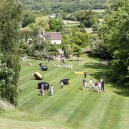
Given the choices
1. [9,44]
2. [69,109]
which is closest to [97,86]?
[69,109]

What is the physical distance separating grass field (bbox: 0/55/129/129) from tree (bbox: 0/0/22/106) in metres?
2.73

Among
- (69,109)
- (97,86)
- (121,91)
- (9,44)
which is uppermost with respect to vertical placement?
(9,44)

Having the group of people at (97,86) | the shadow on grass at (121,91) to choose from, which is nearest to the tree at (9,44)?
the group of people at (97,86)

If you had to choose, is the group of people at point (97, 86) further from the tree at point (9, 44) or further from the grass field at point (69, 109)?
the tree at point (9, 44)

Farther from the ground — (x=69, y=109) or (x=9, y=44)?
(x=9, y=44)

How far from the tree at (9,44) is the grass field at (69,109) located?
8.95 ft

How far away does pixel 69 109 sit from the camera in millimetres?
33531

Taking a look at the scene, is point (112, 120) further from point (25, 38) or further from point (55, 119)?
point (25, 38)

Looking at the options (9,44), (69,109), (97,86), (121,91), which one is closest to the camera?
(9,44)

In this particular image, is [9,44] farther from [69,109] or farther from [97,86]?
[97,86]

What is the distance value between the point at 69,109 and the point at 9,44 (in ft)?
31.6

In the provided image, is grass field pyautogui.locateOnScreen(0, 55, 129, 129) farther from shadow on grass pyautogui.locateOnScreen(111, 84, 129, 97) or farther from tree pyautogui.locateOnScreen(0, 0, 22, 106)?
tree pyautogui.locateOnScreen(0, 0, 22, 106)

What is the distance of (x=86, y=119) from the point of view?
30.3m

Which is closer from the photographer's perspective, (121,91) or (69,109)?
(69,109)
